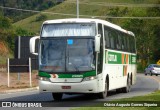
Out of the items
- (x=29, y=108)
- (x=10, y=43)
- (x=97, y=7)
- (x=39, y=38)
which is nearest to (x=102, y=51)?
(x=39, y=38)

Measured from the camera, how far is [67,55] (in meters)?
22.1

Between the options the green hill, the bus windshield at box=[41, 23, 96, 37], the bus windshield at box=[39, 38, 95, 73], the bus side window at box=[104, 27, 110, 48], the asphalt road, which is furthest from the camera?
the green hill

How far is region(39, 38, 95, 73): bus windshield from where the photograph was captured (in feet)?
72.5

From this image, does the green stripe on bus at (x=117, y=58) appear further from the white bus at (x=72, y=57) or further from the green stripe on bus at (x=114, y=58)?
the white bus at (x=72, y=57)

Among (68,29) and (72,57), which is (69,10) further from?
(72,57)

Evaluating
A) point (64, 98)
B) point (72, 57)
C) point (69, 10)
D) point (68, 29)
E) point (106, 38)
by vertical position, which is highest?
point (68, 29)

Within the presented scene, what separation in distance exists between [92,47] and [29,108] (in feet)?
15.0

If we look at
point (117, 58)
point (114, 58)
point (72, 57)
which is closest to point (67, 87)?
point (72, 57)

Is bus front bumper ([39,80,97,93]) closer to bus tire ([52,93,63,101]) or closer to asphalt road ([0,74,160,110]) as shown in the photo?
asphalt road ([0,74,160,110])

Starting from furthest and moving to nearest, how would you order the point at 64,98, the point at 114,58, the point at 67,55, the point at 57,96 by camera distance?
the point at 114,58
the point at 64,98
the point at 57,96
the point at 67,55

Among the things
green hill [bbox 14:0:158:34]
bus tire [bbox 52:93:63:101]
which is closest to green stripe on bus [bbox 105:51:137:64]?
bus tire [bbox 52:93:63:101]

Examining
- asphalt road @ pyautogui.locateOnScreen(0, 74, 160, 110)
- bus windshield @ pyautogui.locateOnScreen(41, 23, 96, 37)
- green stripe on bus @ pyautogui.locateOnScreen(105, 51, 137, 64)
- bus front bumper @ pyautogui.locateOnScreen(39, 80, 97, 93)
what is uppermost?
bus windshield @ pyautogui.locateOnScreen(41, 23, 96, 37)

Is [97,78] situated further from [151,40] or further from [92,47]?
[151,40]

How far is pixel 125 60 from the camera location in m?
29.4
